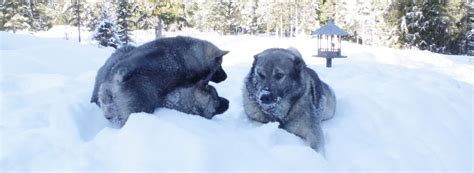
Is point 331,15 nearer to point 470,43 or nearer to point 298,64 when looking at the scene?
point 470,43

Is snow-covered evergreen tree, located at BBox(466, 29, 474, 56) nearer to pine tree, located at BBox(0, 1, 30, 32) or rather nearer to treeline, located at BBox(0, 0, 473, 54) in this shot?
treeline, located at BBox(0, 0, 473, 54)

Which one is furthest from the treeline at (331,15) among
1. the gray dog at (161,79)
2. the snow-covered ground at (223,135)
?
the gray dog at (161,79)

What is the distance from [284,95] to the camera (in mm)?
4484

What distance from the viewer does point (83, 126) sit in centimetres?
377

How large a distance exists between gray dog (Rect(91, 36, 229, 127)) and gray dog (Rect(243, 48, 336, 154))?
361 mm

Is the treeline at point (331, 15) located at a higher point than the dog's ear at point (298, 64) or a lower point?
higher

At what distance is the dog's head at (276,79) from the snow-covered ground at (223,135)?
0.29 m

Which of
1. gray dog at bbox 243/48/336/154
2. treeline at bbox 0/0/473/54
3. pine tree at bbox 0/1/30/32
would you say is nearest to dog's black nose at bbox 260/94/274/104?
gray dog at bbox 243/48/336/154

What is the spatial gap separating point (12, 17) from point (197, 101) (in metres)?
33.2

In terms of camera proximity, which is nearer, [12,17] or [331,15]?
[12,17]

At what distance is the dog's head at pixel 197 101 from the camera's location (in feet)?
13.1

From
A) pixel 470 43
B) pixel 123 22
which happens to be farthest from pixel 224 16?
pixel 470 43

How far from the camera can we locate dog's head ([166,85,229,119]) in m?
3.98

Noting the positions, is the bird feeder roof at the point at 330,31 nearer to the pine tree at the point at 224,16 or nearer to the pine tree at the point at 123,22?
the pine tree at the point at 123,22
